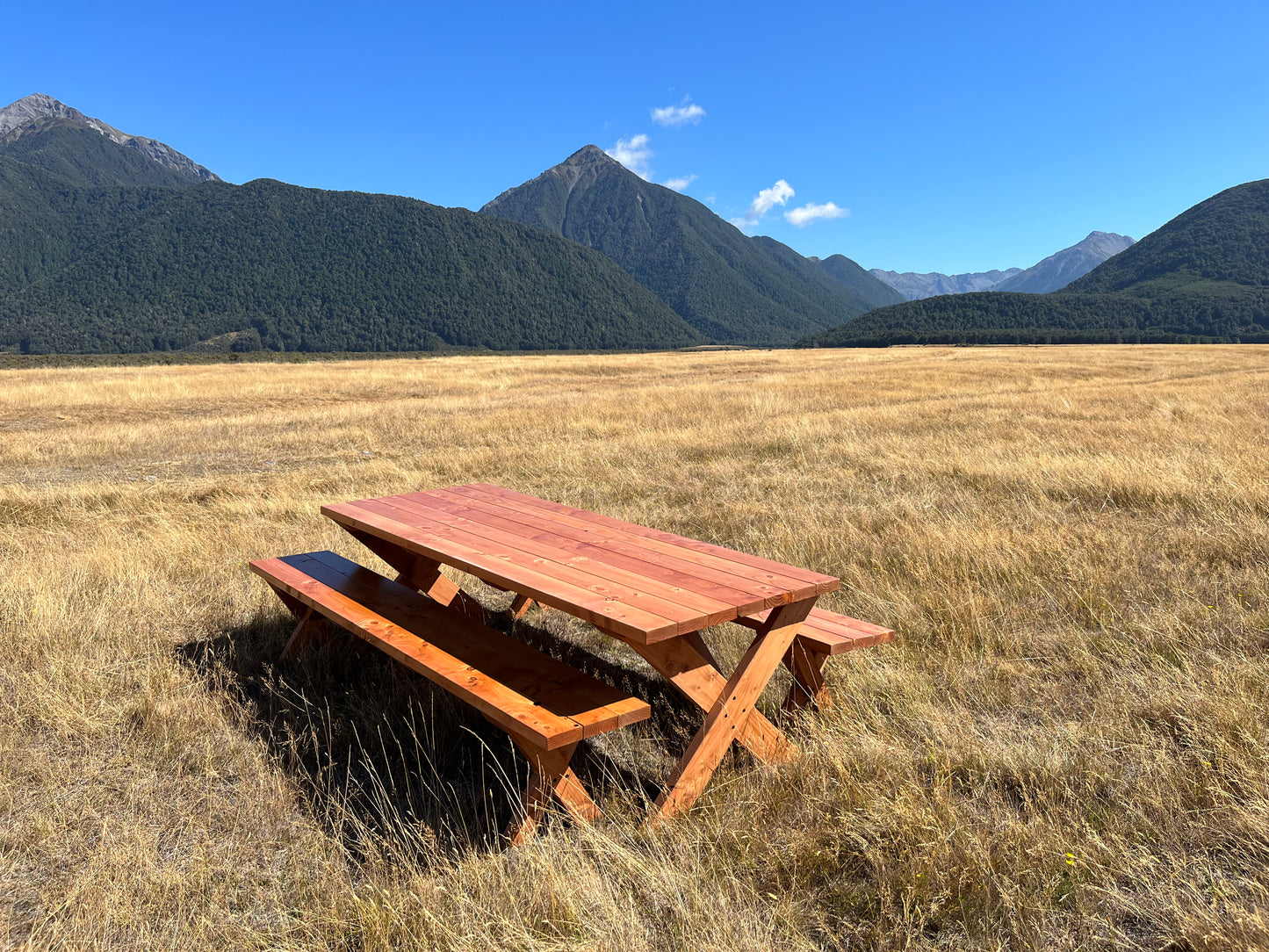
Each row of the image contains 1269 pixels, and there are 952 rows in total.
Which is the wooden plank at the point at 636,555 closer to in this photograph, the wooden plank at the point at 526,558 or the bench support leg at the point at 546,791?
the wooden plank at the point at 526,558

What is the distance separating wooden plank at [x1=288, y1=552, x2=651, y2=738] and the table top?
293 mm

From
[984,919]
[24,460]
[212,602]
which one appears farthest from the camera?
[24,460]

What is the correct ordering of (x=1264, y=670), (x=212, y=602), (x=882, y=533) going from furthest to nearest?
(x=882, y=533)
(x=212, y=602)
(x=1264, y=670)

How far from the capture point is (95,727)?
305 cm

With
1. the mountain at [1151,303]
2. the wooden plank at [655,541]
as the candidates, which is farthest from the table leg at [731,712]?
the mountain at [1151,303]

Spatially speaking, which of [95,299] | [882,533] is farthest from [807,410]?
[95,299]

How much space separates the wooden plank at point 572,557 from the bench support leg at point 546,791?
0.54 m

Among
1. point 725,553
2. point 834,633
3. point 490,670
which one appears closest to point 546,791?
point 490,670

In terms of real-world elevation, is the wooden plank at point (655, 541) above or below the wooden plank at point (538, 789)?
above

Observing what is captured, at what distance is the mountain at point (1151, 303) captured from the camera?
10806 centimetres

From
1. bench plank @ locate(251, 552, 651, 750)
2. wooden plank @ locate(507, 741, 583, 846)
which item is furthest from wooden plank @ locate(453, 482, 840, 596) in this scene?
wooden plank @ locate(507, 741, 583, 846)

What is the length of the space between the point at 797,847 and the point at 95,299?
222 metres

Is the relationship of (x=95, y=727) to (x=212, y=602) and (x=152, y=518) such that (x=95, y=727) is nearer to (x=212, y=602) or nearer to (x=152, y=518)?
(x=212, y=602)

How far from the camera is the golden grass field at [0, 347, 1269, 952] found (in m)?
1.92
